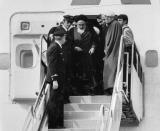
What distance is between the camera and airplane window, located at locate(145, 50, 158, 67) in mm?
16391

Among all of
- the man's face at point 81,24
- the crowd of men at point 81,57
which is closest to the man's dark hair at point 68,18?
the crowd of men at point 81,57

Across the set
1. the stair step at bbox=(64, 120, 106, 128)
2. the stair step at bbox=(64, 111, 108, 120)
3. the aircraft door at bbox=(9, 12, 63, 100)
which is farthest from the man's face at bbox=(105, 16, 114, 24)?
the aircraft door at bbox=(9, 12, 63, 100)

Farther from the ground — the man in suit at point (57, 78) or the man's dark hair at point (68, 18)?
the man's dark hair at point (68, 18)

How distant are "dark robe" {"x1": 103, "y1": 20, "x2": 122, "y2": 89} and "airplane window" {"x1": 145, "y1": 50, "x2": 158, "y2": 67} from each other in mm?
1828

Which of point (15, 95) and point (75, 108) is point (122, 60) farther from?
point (15, 95)

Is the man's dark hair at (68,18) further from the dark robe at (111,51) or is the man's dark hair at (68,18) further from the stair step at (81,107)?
the stair step at (81,107)

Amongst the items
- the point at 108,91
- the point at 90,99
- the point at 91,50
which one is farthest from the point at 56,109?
the point at 91,50

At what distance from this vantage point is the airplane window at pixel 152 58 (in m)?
16.4

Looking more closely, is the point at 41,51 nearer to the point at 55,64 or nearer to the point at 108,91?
the point at 55,64

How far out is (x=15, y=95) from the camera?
1678 centimetres

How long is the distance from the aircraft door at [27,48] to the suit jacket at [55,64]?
2.20m

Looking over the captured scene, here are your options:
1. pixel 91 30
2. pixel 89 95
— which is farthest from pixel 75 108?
pixel 91 30

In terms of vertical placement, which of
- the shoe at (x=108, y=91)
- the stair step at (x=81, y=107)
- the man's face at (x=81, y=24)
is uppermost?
the man's face at (x=81, y=24)

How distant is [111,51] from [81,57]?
2.49ft
